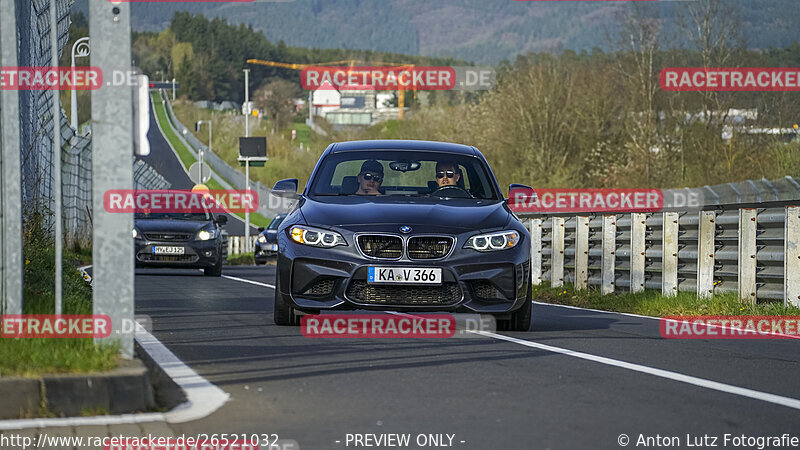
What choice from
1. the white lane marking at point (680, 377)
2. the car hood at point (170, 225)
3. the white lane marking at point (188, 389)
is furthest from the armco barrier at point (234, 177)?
the white lane marking at point (188, 389)

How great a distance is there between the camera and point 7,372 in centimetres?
620

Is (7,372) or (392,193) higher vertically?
(392,193)

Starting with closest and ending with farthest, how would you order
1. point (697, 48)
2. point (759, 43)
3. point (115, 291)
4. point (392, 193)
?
1. point (115, 291)
2. point (392, 193)
3. point (697, 48)
4. point (759, 43)

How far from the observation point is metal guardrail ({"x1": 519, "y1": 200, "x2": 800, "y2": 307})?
14078 millimetres

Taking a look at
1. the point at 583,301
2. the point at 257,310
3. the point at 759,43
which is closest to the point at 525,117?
the point at 759,43

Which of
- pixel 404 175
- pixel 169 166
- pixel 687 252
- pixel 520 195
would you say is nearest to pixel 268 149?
pixel 169 166

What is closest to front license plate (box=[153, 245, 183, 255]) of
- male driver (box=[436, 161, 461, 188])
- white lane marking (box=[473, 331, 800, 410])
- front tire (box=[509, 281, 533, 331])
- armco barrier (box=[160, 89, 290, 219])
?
male driver (box=[436, 161, 461, 188])

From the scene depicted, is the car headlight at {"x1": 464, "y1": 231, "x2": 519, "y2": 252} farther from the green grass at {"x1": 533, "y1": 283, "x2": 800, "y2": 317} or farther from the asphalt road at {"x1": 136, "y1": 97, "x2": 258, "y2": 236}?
the asphalt road at {"x1": 136, "y1": 97, "x2": 258, "y2": 236}

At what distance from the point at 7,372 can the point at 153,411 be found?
711 millimetres

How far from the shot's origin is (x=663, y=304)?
15.2m

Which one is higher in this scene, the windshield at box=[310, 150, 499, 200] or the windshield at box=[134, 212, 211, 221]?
the windshield at box=[310, 150, 499, 200]

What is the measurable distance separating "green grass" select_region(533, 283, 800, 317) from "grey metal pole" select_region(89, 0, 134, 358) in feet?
28.1

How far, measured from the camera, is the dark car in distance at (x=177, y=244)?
23.3 metres

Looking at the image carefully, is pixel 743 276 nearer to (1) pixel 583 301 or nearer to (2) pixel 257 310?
(1) pixel 583 301
